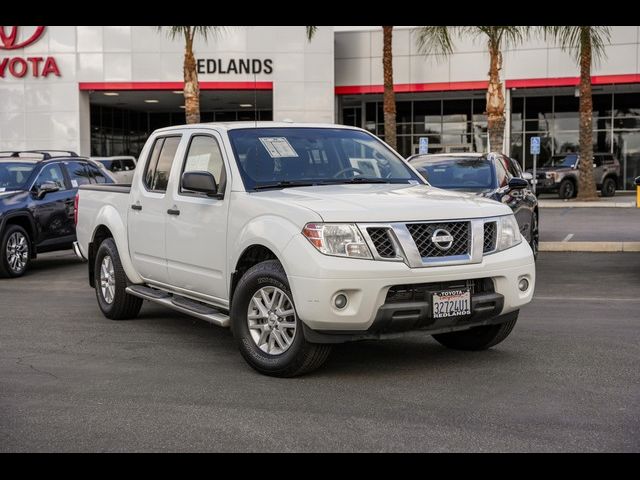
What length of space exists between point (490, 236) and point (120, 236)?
3957 millimetres

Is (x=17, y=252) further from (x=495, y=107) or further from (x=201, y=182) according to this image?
(x=495, y=107)

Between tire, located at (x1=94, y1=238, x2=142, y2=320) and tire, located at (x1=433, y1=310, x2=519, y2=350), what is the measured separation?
331 centimetres

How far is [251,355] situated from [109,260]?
10.4 feet

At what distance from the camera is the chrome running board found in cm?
705

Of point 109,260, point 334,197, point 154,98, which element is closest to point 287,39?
point 154,98

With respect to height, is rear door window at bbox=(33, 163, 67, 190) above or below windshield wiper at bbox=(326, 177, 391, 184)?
above

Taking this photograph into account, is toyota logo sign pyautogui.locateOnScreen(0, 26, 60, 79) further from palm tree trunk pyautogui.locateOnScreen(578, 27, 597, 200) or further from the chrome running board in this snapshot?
the chrome running board

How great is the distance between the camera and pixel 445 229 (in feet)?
20.9

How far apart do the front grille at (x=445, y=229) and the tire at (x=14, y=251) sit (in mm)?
8474

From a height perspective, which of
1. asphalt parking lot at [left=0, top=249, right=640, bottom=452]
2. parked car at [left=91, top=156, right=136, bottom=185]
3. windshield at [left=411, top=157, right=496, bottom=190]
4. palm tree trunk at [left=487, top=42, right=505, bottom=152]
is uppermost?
palm tree trunk at [left=487, top=42, right=505, bottom=152]

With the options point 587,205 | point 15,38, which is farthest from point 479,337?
point 15,38

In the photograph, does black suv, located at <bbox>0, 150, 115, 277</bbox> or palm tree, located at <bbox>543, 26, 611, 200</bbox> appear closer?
black suv, located at <bbox>0, 150, 115, 277</bbox>

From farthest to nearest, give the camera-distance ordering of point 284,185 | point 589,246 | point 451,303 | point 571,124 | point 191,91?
point 571,124, point 191,91, point 589,246, point 284,185, point 451,303

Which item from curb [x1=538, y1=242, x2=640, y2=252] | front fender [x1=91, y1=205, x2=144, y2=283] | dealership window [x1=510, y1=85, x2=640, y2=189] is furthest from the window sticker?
dealership window [x1=510, y1=85, x2=640, y2=189]
